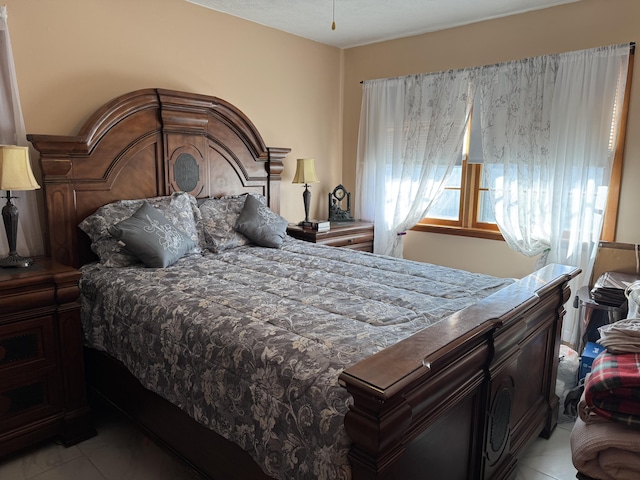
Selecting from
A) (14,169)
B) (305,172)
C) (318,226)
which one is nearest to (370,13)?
(305,172)

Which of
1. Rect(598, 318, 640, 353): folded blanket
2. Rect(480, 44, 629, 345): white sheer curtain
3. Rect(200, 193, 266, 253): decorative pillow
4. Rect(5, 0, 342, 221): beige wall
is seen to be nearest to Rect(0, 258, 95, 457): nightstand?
Rect(200, 193, 266, 253): decorative pillow

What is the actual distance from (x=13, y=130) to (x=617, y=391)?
3.19 m

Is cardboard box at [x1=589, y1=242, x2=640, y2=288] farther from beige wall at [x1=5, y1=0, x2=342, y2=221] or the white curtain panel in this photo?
beige wall at [x1=5, y1=0, x2=342, y2=221]

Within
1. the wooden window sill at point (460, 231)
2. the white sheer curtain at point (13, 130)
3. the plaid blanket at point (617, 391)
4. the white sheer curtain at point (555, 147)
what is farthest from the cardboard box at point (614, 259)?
the white sheer curtain at point (13, 130)

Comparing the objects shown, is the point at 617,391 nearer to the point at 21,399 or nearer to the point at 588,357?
the point at 588,357

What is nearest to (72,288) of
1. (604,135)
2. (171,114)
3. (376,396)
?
(171,114)

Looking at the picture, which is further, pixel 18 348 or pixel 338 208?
pixel 338 208

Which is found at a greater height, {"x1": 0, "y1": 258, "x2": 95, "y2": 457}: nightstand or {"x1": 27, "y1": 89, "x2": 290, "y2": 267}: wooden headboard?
{"x1": 27, "y1": 89, "x2": 290, "y2": 267}: wooden headboard

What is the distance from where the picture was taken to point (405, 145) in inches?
162

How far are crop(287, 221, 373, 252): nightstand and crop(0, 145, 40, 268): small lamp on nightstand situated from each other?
2.06m

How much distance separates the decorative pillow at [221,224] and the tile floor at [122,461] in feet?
4.10

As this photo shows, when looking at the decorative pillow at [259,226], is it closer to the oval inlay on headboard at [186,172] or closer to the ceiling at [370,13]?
the oval inlay on headboard at [186,172]

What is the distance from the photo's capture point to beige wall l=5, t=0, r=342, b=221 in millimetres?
2695

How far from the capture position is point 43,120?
2.73 m
